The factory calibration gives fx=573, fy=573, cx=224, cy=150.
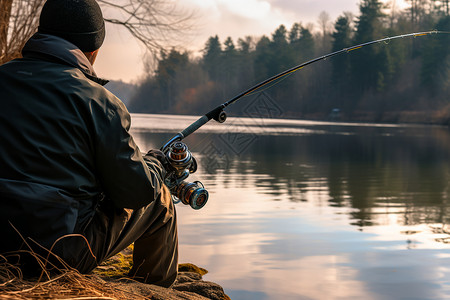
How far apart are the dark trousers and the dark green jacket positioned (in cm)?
10

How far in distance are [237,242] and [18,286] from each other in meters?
3.67

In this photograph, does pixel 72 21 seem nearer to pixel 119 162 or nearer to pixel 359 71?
pixel 119 162

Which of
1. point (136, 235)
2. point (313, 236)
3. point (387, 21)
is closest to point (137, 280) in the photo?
point (136, 235)

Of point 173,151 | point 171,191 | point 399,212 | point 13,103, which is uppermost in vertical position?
point 13,103

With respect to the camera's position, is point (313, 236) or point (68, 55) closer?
point (68, 55)

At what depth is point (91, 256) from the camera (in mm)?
2277

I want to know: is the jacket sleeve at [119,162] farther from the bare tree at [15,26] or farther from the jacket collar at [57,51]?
the bare tree at [15,26]

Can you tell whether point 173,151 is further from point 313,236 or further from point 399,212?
point 399,212

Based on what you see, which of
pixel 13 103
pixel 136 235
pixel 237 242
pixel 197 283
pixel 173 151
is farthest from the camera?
pixel 237 242

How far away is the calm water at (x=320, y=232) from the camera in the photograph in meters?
4.29

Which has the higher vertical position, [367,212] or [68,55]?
[68,55]

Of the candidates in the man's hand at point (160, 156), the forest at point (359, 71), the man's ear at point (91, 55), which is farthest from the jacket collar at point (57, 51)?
the forest at point (359, 71)

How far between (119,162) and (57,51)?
1.58 ft

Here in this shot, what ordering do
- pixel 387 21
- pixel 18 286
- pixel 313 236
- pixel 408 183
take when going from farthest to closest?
pixel 387 21
pixel 408 183
pixel 313 236
pixel 18 286
